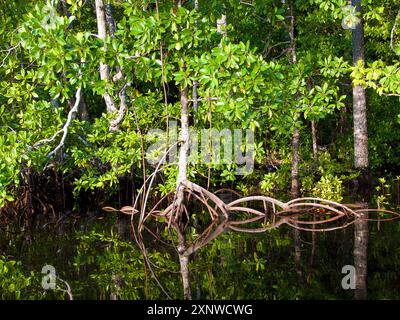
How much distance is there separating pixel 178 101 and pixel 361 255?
5992 mm

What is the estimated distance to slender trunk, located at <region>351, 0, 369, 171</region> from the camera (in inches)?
518

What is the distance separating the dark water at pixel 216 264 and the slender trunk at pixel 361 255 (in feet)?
0.22

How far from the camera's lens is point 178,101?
43.2 ft

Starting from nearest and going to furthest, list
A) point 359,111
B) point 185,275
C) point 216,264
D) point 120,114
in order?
point 185,275, point 216,264, point 120,114, point 359,111

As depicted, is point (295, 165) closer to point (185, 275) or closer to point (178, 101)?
point (178, 101)

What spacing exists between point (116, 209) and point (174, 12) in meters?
4.86

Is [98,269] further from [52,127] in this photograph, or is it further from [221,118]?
[221,118]

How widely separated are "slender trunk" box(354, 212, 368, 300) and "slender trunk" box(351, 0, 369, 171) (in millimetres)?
2565

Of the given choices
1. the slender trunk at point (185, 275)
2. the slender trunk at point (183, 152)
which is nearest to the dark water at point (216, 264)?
the slender trunk at point (185, 275)

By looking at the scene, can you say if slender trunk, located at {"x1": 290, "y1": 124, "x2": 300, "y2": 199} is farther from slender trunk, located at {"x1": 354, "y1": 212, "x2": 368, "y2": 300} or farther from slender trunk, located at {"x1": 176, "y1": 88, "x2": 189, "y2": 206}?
slender trunk, located at {"x1": 176, "y1": 88, "x2": 189, "y2": 206}

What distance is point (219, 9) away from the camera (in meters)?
10.2

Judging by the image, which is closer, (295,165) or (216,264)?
(216,264)

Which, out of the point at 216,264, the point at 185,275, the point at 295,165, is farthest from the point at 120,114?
the point at 185,275
